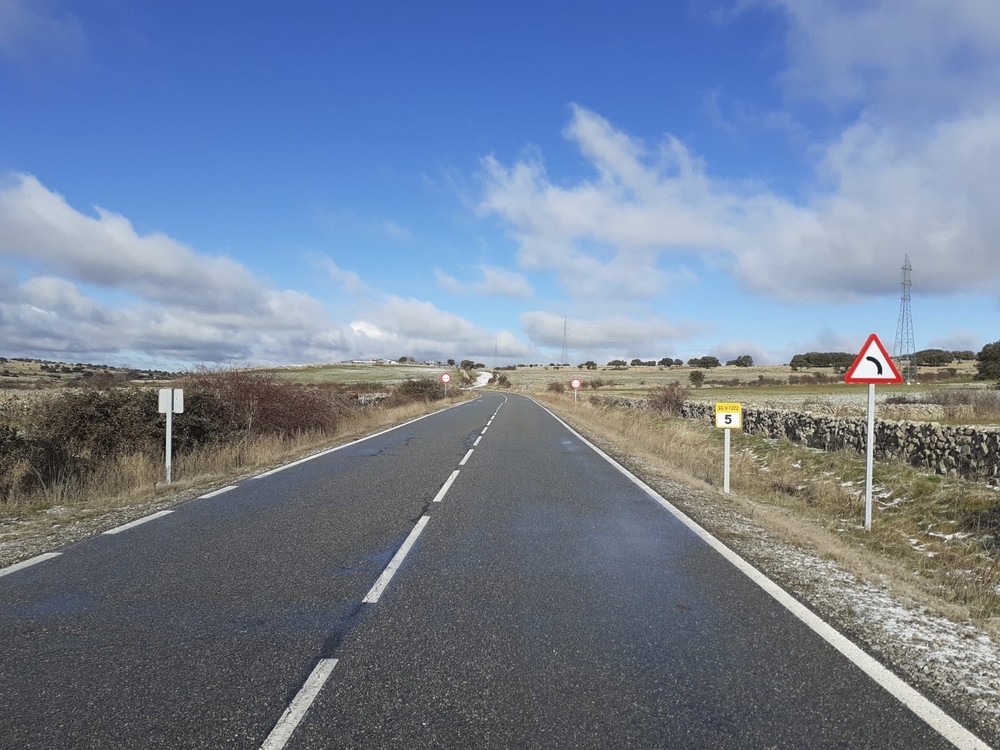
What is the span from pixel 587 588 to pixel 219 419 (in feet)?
48.7

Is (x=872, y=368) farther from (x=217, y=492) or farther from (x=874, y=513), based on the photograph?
(x=217, y=492)

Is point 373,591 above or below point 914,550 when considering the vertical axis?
above

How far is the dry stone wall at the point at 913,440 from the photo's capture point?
13734 millimetres

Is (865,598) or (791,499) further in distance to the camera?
(791,499)

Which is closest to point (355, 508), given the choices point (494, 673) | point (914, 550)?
point (494, 673)

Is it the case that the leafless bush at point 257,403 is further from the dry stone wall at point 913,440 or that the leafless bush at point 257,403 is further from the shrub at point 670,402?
the shrub at point 670,402

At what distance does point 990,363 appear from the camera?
200ft

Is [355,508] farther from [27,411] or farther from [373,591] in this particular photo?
[27,411]

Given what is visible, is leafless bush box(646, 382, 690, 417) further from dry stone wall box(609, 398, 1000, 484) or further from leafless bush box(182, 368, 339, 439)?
leafless bush box(182, 368, 339, 439)

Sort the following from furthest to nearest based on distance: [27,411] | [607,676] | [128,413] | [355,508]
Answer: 1. [27,411]
2. [128,413]
3. [355,508]
4. [607,676]

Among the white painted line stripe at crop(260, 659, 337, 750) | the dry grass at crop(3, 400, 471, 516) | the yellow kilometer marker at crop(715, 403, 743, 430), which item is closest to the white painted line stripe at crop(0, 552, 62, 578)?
the dry grass at crop(3, 400, 471, 516)

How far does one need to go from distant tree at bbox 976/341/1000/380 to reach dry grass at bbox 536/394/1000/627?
1999 inches

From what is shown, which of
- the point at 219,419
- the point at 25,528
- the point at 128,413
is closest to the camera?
the point at 25,528

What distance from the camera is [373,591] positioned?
5562mm
